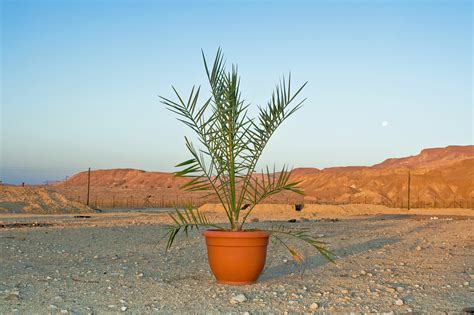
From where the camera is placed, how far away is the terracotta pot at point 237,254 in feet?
24.8

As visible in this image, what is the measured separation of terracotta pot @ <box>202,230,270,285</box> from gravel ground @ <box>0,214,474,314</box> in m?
0.20

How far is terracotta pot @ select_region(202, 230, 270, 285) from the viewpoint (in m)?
7.55

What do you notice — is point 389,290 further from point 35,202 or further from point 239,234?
point 35,202

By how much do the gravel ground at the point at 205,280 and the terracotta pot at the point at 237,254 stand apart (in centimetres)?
20

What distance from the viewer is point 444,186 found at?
91250 mm

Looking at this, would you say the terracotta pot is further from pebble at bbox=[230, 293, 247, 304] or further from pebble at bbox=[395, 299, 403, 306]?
pebble at bbox=[395, 299, 403, 306]

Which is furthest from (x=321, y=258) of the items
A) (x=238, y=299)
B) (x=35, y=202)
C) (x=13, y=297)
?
(x=35, y=202)

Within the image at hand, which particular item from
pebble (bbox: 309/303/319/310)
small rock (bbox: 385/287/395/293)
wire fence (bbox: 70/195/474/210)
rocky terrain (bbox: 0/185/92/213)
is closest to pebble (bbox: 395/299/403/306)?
small rock (bbox: 385/287/395/293)

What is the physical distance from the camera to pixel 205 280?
8.32m

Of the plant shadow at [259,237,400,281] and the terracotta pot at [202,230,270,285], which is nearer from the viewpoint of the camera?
the terracotta pot at [202,230,270,285]

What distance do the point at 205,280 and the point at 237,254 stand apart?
3.27ft

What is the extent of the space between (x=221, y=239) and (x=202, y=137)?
1.56 meters

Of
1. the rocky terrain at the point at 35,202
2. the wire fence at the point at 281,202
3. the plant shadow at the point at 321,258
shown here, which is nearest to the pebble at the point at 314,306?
the plant shadow at the point at 321,258

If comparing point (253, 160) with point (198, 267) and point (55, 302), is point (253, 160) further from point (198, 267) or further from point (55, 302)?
point (55, 302)
